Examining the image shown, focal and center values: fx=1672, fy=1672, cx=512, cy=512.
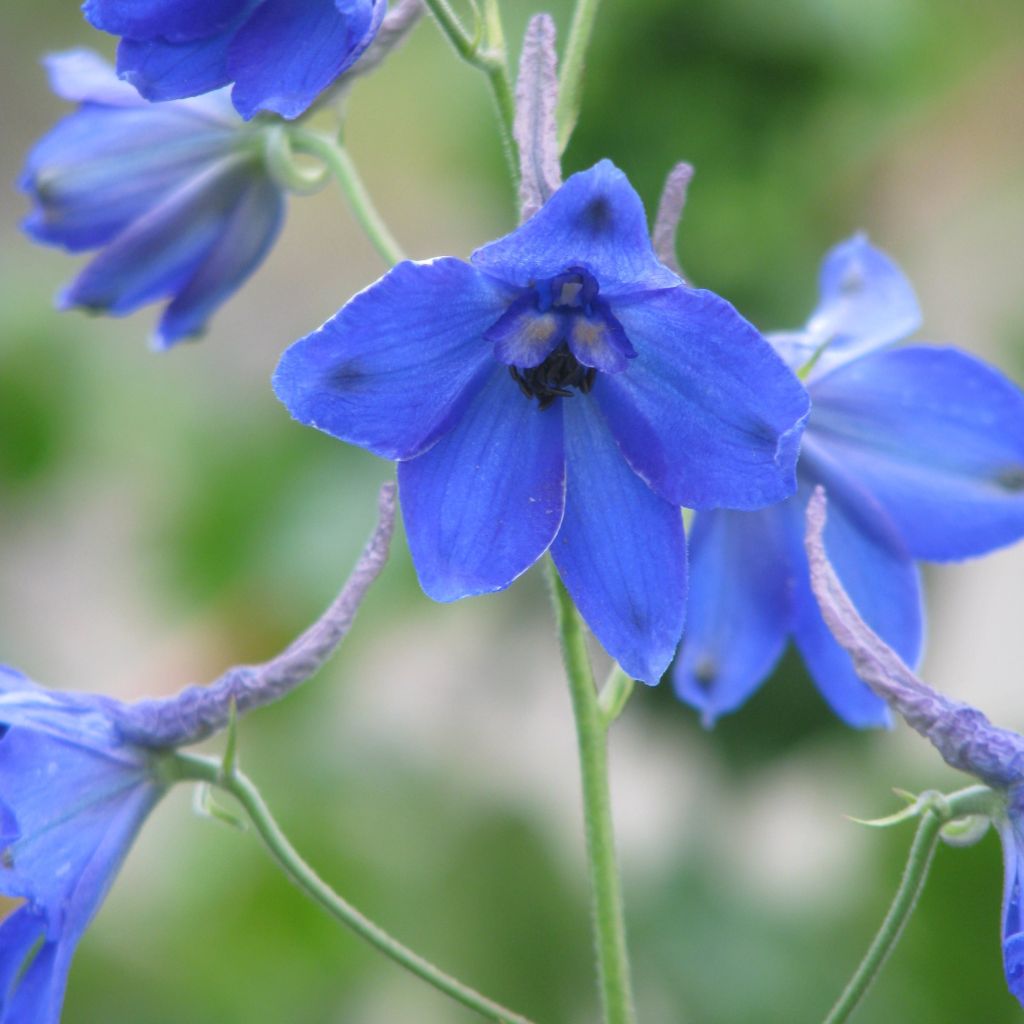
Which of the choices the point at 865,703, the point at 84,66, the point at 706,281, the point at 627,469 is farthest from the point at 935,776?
the point at 84,66

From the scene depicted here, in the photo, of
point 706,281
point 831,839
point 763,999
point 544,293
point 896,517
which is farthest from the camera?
point 831,839

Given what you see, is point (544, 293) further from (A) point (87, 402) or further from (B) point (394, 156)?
(B) point (394, 156)

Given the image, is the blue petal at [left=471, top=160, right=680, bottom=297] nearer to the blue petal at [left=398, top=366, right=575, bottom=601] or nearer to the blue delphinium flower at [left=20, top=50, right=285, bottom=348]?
the blue petal at [left=398, top=366, right=575, bottom=601]

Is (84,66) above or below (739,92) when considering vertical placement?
above

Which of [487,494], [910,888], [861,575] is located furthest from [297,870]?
[861,575]

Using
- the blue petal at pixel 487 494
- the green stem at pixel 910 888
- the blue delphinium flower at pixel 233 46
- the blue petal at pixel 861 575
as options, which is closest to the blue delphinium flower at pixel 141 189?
the blue delphinium flower at pixel 233 46

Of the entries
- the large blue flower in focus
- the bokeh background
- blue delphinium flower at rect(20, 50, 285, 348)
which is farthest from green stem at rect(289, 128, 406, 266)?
the bokeh background

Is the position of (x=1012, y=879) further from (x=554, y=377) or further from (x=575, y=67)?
(x=575, y=67)
